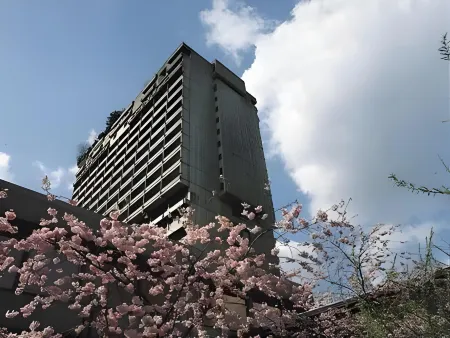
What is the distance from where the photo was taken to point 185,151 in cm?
2477

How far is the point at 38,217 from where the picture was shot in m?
6.96

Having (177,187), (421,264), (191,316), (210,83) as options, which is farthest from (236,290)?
(210,83)

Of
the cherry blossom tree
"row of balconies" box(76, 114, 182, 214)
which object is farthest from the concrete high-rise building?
the cherry blossom tree

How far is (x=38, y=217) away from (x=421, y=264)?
628 centimetres

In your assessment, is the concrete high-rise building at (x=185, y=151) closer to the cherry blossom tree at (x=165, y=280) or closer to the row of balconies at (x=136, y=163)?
the row of balconies at (x=136, y=163)

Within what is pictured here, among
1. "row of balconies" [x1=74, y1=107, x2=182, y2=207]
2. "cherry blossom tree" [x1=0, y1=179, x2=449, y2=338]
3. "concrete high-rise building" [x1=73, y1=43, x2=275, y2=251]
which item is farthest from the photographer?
"row of balconies" [x1=74, y1=107, x2=182, y2=207]

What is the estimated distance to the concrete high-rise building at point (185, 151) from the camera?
24156 mm

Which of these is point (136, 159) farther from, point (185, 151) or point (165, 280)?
point (165, 280)

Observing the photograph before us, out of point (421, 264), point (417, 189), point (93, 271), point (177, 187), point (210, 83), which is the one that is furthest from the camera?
point (210, 83)

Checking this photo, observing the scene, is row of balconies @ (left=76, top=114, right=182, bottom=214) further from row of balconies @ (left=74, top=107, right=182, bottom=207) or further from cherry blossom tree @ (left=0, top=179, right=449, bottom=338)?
cherry blossom tree @ (left=0, top=179, right=449, bottom=338)

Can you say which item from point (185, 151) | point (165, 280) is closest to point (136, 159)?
point (185, 151)

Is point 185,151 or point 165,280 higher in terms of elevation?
point 185,151

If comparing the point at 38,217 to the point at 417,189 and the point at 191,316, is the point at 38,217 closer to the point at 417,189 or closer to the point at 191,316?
the point at 191,316

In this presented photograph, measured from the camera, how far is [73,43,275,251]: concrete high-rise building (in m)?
24.2
